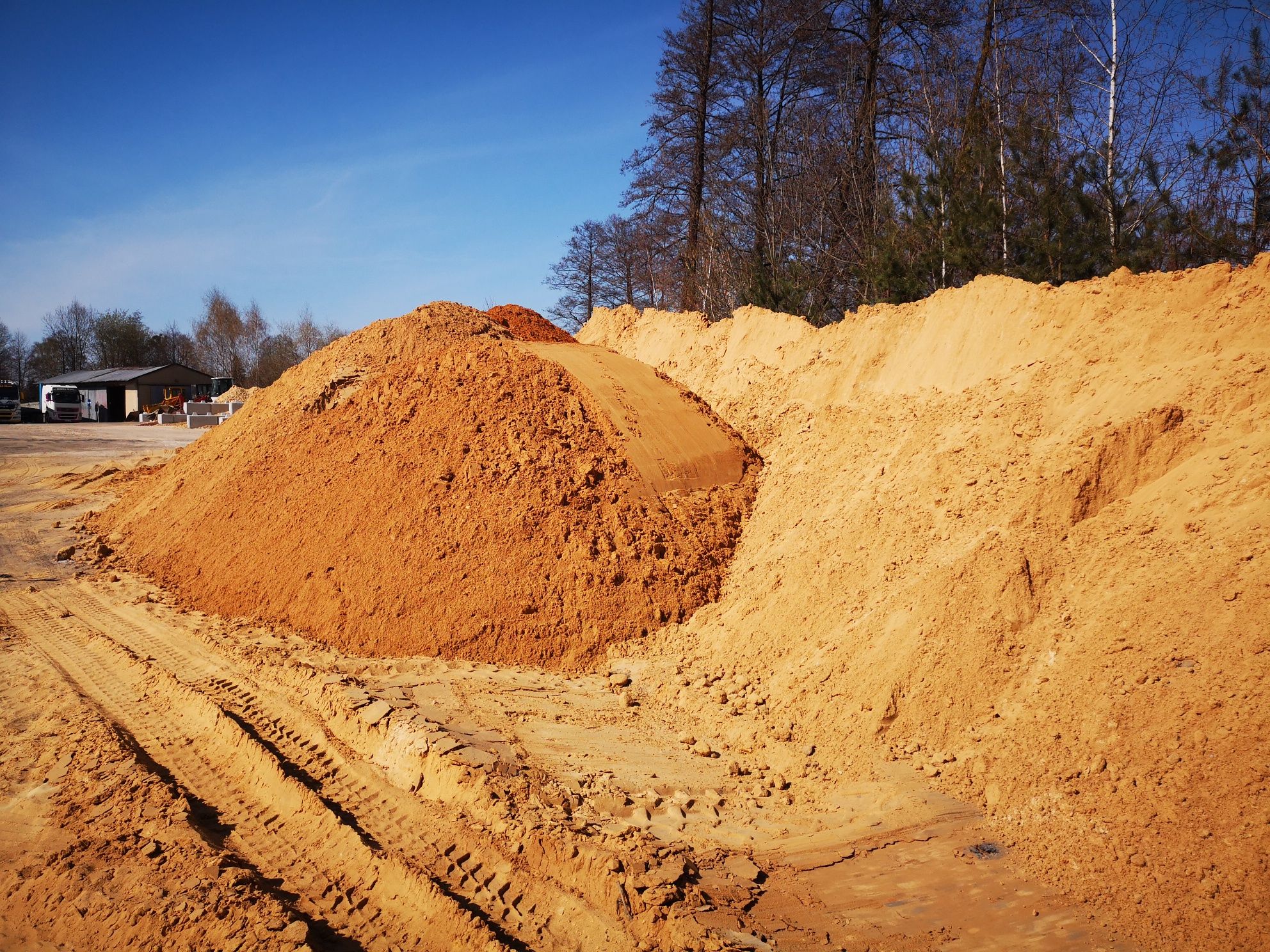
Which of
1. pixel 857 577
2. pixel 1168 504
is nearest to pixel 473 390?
pixel 857 577

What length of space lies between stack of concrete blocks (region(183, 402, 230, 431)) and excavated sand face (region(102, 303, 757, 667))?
24.1 meters

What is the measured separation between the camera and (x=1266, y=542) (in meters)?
4.07

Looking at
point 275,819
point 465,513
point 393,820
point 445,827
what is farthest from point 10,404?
point 445,827

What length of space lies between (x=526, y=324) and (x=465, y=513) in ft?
23.7

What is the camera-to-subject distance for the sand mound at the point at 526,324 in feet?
44.9

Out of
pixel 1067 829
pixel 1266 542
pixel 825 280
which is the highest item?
pixel 825 280

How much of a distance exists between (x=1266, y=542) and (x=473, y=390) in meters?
7.44

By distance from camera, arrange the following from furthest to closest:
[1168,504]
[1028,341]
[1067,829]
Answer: [1028,341], [1168,504], [1067,829]

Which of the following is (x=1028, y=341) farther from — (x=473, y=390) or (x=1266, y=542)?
(x=473, y=390)

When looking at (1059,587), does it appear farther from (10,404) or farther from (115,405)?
(115,405)

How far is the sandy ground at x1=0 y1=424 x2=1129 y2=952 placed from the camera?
3.30m

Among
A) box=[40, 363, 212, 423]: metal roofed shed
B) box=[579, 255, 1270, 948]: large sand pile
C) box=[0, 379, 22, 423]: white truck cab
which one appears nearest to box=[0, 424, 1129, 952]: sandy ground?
box=[579, 255, 1270, 948]: large sand pile

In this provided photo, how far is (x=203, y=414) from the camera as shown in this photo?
32.6 metres

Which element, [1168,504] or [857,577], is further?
[857,577]
